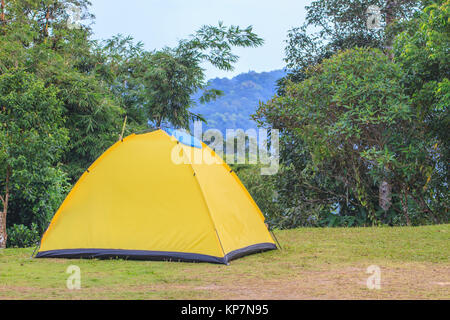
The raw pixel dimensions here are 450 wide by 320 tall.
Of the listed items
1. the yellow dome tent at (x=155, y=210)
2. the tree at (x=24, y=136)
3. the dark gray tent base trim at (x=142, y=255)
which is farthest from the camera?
the tree at (x=24, y=136)

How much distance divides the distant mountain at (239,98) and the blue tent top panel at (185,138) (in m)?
57.5

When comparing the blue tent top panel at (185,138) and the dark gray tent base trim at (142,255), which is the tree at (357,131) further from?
the dark gray tent base trim at (142,255)

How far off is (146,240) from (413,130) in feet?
22.3

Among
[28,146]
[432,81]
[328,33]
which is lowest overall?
[28,146]

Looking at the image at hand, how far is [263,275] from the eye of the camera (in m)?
6.21

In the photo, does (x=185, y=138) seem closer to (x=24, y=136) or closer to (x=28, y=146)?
(x=28, y=146)

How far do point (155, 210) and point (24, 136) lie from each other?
236 inches

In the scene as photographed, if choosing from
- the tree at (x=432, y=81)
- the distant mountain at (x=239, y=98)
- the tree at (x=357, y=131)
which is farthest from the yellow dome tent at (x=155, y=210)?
the distant mountain at (x=239, y=98)

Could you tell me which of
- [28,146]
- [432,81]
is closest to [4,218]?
[28,146]

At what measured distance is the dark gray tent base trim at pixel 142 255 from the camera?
22.7 feet

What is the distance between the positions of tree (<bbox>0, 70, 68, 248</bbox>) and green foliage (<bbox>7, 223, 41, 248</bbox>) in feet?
1.64
